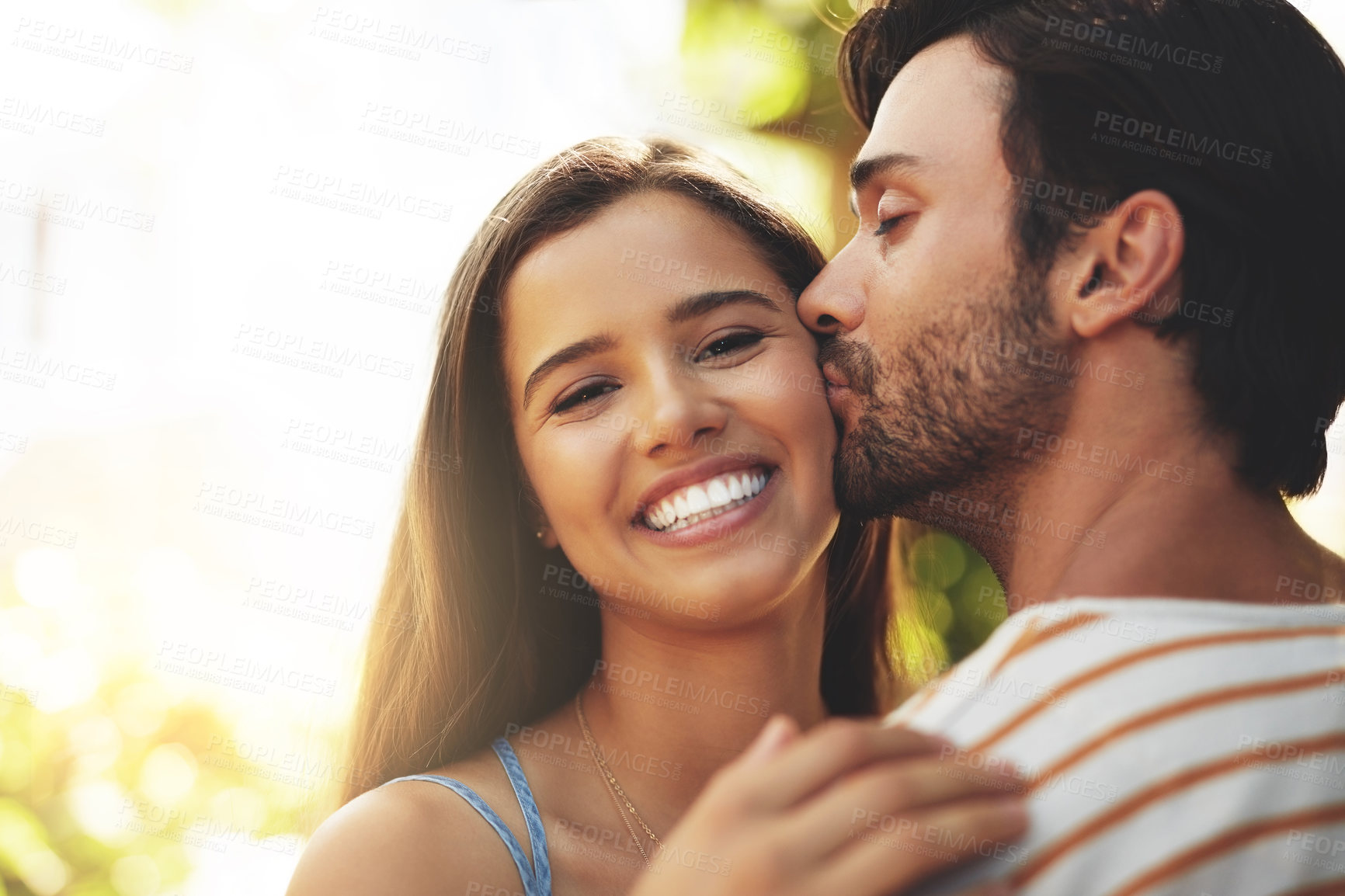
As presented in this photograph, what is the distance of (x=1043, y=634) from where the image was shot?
1.48 m

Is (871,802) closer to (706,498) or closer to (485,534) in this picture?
(706,498)

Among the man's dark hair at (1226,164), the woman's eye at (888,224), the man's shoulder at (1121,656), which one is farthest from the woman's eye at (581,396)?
the man's shoulder at (1121,656)

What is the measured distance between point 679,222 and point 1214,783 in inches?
61.5

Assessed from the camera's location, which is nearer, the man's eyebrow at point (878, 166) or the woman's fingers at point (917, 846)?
the woman's fingers at point (917, 846)

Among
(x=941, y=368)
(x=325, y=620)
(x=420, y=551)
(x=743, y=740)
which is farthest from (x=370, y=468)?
(x=941, y=368)

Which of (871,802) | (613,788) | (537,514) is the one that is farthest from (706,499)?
(871,802)

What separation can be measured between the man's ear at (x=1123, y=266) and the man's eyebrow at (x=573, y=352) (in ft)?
2.88

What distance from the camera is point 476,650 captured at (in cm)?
268

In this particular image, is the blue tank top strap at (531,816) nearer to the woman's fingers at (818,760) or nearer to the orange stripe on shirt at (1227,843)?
the woman's fingers at (818,760)

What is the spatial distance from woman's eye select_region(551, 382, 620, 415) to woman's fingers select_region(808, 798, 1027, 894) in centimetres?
121

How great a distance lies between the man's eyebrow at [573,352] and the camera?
7.42ft

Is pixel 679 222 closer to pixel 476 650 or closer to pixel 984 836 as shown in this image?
pixel 476 650

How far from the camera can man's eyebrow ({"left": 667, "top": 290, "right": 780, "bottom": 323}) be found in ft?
7.40

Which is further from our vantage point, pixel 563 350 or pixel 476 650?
pixel 476 650
